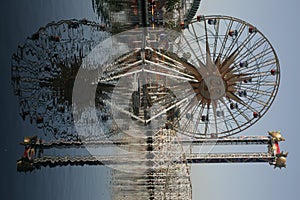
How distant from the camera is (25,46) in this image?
1658 cm

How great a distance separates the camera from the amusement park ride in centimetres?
1622

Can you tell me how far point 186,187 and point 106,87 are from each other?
7.44 metres

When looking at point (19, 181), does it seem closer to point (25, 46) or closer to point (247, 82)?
point (25, 46)

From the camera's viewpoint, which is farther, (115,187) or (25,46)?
(115,187)

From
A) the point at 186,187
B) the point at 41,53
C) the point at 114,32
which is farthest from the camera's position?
the point at 114,32

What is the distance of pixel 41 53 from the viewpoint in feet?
56.9

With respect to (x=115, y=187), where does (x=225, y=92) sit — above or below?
above

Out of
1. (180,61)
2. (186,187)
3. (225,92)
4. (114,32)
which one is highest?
(114,32)

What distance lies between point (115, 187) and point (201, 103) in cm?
1204

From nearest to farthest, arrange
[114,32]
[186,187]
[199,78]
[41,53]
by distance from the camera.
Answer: [199,78] → [41,53] → [186,187] → [114,32]

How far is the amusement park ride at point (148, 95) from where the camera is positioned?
16219 mm

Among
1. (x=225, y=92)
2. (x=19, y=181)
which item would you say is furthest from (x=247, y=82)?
(x=19, y=181)

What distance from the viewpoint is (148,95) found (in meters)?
17.0

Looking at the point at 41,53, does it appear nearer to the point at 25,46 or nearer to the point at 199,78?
the point at 25,46
